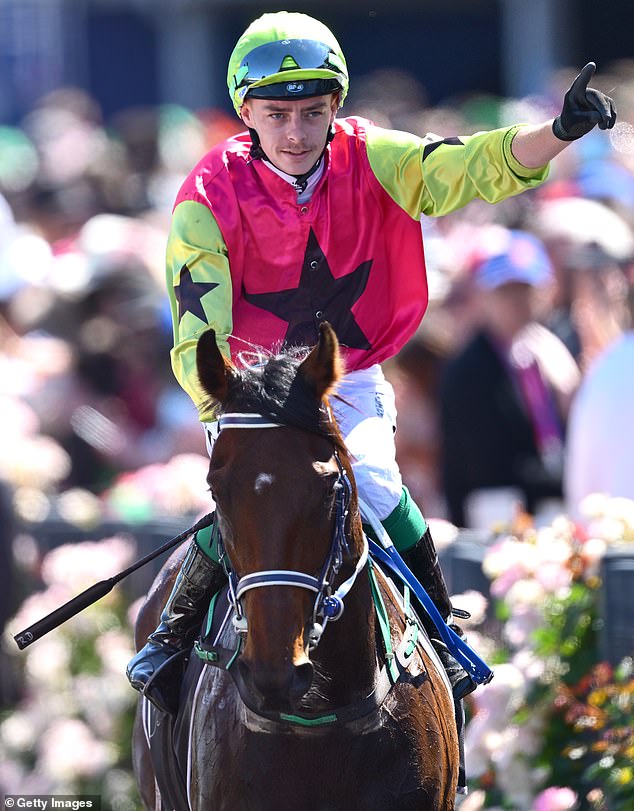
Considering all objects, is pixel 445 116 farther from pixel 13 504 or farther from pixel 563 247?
pixel 13 504

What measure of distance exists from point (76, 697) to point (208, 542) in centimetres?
418

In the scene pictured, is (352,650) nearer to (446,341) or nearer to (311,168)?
(311,168)

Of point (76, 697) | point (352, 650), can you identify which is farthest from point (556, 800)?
point (76, 697)

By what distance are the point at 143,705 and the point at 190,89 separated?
51.8 feet

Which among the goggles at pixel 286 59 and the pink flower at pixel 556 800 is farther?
the pink flower at pixel 556 800

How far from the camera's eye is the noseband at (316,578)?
4.14 metres

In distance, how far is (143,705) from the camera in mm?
5773

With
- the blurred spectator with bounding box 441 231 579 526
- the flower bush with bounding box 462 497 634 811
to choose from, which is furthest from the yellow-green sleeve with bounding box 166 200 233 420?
the blurred spectator with bounding box 441 231 579 526

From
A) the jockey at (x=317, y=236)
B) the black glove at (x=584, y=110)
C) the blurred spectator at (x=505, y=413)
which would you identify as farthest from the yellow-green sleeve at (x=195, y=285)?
the blurred spectator at (x=505, y=413)

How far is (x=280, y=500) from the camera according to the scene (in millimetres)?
4188

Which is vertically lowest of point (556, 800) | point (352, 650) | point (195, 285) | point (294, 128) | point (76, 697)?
point (76, 697)

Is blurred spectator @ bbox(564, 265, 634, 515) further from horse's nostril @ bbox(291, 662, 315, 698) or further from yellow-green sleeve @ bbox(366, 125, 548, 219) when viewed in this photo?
horse's nostril @ bbox(291, 662, 315, 698)

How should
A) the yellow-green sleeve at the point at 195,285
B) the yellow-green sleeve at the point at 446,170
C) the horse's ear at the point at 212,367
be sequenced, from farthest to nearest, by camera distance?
the yellow-green sleeve at the point at 446,170 → the yellow-green sleeve at the point at 195,285 → the horse's ear at the point at 212,367
